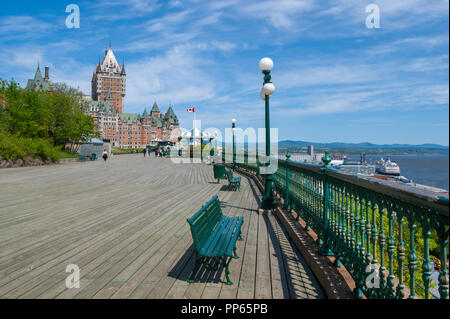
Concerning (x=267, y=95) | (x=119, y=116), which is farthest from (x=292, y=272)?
(x=119, y=116)

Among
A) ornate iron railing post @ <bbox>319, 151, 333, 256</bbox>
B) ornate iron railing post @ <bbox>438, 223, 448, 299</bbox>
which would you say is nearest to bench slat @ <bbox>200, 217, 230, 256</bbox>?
ornate iron railing post @ <bbox>319, 151, 333, 256</bbox>

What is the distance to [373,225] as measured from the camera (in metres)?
2.76

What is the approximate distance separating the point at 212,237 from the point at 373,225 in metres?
2.25

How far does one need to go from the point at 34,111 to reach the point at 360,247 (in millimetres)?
39636

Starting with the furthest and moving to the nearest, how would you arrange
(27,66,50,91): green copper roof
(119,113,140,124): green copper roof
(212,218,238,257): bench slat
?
(119,113,140,124): green copper roof, (27,66,50,91): green copper roof, (212,218,238,257): bench slat

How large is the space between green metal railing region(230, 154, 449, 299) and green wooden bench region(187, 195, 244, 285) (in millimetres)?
1377

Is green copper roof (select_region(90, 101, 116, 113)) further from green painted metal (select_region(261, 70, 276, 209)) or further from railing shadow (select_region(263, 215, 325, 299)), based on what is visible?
railing shadow (select_region(263, 215, 325, 299))

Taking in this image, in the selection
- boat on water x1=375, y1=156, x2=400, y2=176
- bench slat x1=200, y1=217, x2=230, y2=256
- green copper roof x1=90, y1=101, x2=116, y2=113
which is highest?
green copper roof x1=90, y1=101, x2=116, y2=113

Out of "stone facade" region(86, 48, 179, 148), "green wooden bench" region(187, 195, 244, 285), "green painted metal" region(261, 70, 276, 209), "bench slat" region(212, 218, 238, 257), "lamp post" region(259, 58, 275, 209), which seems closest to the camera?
"green wooden bench" region(187, 195, 244, 285)

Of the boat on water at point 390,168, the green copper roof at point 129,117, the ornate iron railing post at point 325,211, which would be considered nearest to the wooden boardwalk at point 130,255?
the ornate iron railing post at point 325,211

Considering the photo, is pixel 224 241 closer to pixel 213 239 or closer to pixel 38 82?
pixel 213 239

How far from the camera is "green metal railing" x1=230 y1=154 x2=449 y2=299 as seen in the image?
1.93 m
